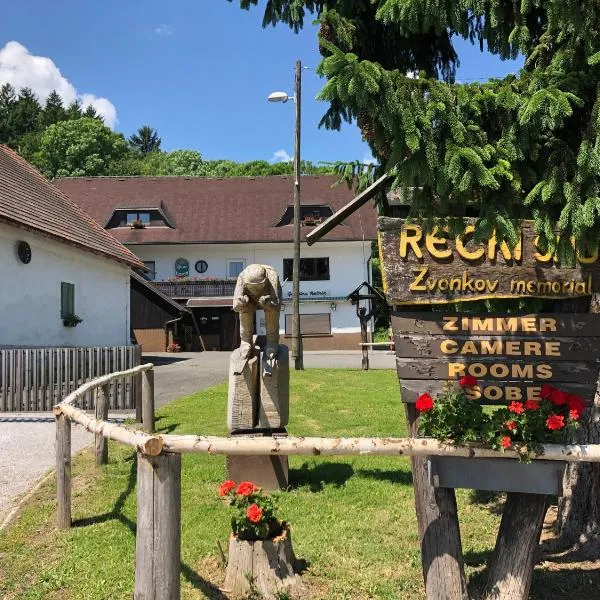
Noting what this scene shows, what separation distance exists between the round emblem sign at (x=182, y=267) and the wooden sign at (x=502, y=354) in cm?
3186

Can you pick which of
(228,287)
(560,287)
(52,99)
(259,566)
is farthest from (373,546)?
(52,99)

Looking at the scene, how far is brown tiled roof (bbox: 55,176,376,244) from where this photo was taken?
34.1 m

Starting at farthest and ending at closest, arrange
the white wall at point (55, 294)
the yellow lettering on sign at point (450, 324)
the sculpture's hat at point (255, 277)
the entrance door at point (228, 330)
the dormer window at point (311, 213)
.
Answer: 1. the dormer window at point (311, 213)
2. the entrance door at point (228, 330)
3. the white wall at point (55, 294)
4. the sculpture's hat at point (255, 277)
5. the yellow lettering on sign at point (450, 324)

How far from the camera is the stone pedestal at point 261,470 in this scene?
19.7 ft

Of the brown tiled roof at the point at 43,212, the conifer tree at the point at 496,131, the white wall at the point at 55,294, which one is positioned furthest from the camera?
the brown tiled roof at the point at 43,212

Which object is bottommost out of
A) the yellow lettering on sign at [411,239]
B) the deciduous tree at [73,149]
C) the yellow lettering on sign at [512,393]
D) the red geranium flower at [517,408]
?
the red geranium flower at [517,408]

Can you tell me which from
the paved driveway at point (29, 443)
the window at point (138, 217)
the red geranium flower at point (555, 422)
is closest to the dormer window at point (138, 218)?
the window at point (138, 217)

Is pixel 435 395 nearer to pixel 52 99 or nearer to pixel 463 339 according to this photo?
pixel 463 339

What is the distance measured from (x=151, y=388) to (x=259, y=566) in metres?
5.27

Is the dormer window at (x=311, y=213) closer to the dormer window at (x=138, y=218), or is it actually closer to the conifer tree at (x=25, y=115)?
the dormer window at (x=138, y=218)

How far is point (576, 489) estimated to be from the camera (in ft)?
15.5

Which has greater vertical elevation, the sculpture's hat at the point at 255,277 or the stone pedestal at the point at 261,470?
the sculpture's hat at the point at 255,277

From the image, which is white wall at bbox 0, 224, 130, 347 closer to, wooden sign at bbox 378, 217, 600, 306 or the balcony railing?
the balcony railing

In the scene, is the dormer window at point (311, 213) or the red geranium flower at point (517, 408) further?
the dormer window at point (311, 213)
